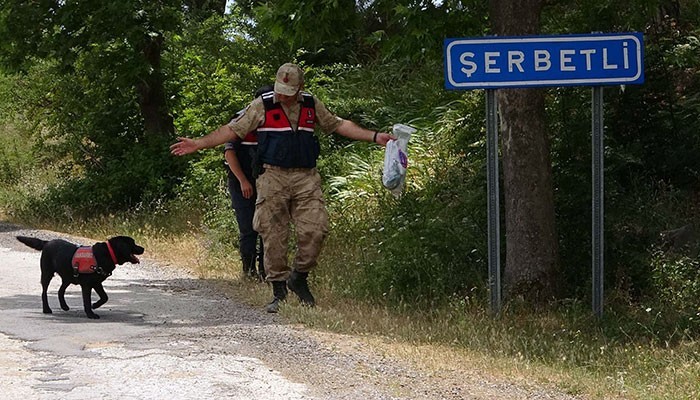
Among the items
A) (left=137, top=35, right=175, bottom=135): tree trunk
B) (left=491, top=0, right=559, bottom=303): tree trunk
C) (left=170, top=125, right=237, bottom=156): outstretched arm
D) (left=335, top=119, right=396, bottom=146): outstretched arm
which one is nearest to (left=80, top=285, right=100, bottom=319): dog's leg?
(left=170, top=125, right=237, bottom=156): outstretched arm

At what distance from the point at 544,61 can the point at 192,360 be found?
3870 millimetres

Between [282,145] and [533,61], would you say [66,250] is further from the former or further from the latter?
[533,61]

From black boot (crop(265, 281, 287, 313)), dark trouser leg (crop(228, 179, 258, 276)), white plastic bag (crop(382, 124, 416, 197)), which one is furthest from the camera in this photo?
dark trouser leg (crop(228, 179, 258, 276))

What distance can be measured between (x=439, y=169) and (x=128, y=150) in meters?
8.45

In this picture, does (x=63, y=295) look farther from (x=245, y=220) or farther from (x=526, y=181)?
(x=526, y=181)

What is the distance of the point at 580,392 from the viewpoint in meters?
6.88

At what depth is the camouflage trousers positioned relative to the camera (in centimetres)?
972

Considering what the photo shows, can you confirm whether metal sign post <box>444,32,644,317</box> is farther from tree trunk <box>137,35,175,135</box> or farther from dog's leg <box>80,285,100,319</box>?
tree trunk <box>137,35,175,135</box>

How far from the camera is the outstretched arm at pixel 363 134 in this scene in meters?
9.70

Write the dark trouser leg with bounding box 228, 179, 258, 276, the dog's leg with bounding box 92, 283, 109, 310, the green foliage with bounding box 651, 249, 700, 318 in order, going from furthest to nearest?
the dark trouser leg with bounding box 228, 179, 258, 276 < the green foliage with bounding box 651, 249, 700, 318 < the dog's leg with bounding box 92, 283, 109, 310

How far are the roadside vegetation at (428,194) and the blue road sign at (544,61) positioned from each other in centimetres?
131

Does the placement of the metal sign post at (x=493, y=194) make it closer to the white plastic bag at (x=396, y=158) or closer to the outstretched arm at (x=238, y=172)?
the white plastic bag at (x=396, y=158)

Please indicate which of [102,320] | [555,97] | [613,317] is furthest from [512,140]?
[102,320]

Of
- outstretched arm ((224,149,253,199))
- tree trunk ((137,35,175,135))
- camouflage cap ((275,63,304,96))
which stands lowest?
outstretched arm ((224,149,253,199))
